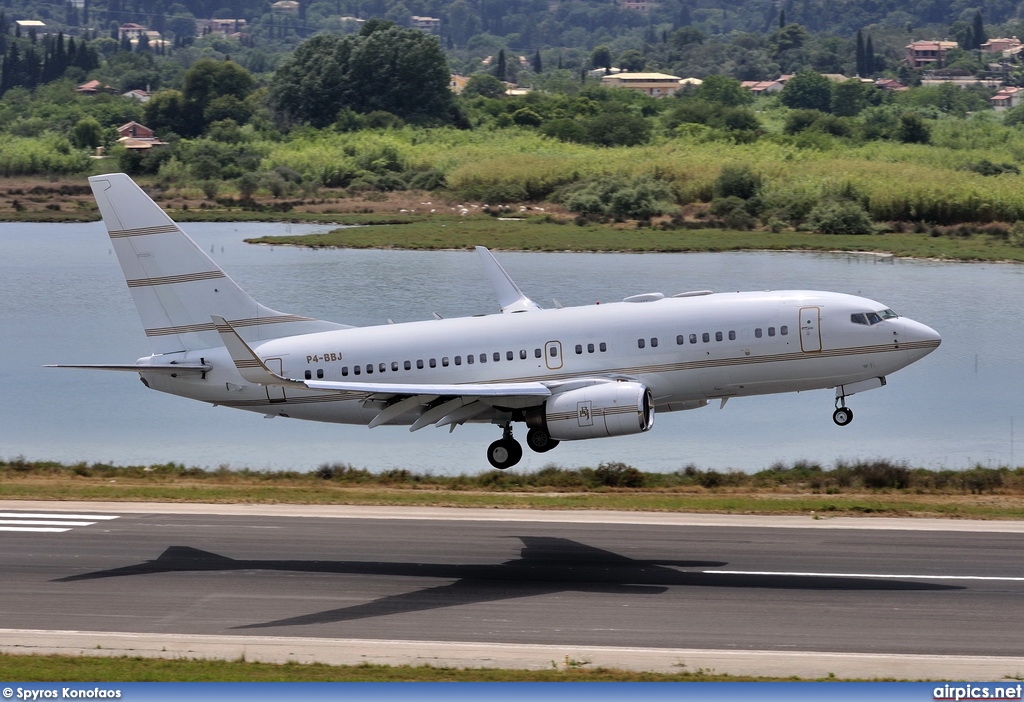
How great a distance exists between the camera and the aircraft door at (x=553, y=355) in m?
46.9

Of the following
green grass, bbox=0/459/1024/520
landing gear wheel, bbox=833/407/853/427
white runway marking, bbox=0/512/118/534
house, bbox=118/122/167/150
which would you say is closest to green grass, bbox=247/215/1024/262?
green grass, bbox=0/459/1024/520

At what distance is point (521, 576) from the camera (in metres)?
37.7

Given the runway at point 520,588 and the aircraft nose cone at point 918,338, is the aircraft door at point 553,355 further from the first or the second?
the aircraft nose cone at point 918,338

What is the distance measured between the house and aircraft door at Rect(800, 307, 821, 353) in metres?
149

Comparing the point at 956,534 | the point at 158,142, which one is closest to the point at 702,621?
the point at 956,534

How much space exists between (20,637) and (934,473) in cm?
3379

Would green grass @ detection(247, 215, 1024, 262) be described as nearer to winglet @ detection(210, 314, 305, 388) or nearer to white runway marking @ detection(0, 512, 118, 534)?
white runway marking @ detection(0, 512, 118, 534)

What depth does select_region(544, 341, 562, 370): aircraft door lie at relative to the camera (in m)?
46.9

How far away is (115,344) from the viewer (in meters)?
82.9

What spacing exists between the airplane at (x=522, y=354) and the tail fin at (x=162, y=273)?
5cm

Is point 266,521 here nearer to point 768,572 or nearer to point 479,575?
point 479,575

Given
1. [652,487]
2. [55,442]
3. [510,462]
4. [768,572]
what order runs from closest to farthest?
[768,572] < [510,462] < [652,487] < [55,442]

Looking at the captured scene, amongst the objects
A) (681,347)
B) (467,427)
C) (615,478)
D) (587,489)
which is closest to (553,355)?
(681,347)

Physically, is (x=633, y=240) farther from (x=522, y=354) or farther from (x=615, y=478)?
(x=522, y=354)
